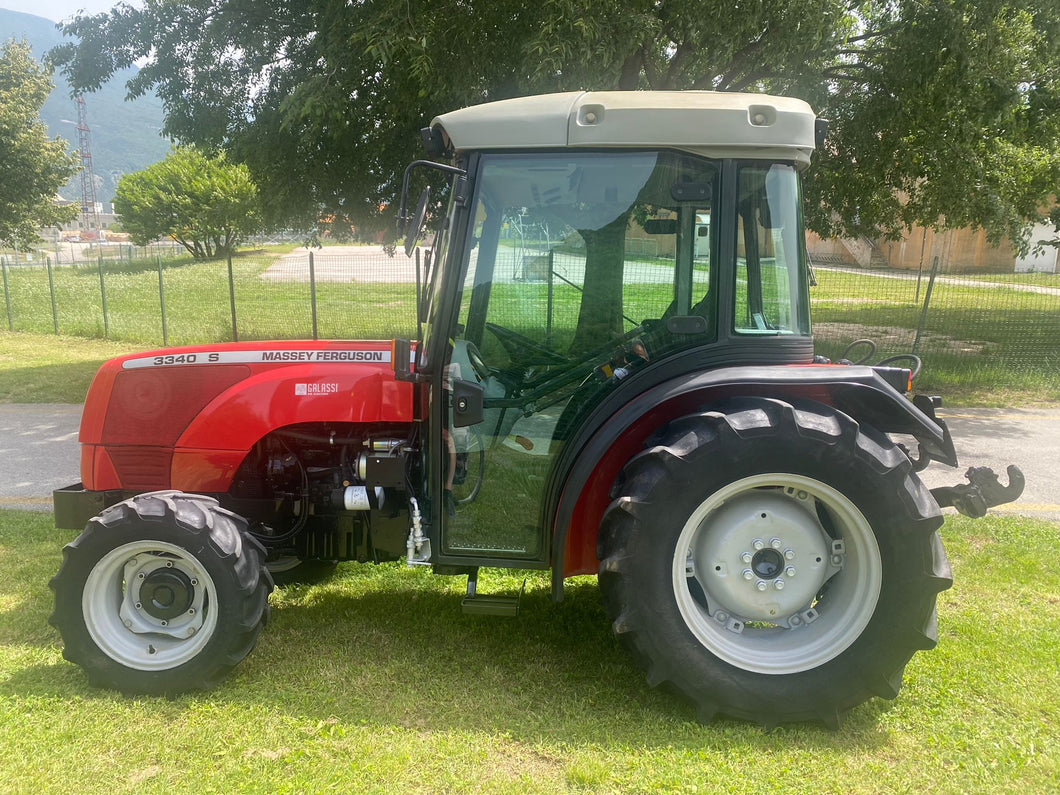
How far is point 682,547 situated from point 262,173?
7617 mm

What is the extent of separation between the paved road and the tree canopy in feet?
7.03

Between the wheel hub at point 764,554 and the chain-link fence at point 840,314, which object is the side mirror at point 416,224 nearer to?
the wheel hub at point 764,554

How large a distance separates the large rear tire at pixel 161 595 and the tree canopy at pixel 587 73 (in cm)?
474

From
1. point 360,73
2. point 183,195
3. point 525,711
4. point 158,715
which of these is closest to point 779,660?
point 525,711

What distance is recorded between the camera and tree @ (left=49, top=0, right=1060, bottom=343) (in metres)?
6.83

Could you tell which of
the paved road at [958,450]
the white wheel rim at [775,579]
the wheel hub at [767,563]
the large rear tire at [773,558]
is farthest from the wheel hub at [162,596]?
the paved road at [958,450]

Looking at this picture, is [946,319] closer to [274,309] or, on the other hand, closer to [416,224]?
[274,309]

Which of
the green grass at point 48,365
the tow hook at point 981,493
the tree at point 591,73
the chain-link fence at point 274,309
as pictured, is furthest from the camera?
the chain-link fence at point 274,309

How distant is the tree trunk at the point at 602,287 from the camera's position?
297 cm

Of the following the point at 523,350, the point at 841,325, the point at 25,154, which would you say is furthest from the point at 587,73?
the point at 25,154

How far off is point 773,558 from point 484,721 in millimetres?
1249

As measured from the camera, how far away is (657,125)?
2.81 meters

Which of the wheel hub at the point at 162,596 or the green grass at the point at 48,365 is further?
the green grass at the point at 48,365

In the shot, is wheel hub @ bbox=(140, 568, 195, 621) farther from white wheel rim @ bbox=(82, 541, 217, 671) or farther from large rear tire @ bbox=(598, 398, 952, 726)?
large rear tire @ bbox=(598, 398, 952, 726)
